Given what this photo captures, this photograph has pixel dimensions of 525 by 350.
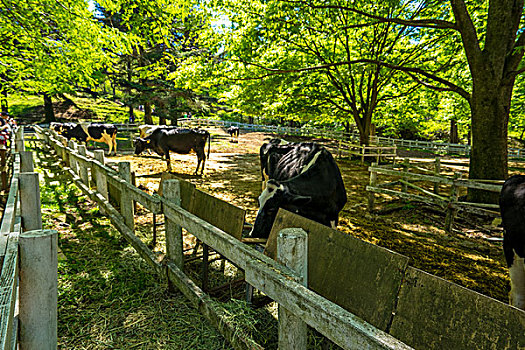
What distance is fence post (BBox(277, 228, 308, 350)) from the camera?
1.74m

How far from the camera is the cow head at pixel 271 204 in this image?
11.3ft

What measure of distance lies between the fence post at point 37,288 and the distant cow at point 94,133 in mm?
15309

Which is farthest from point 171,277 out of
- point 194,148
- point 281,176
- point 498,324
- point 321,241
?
point 194,148

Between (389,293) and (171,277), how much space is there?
242cm

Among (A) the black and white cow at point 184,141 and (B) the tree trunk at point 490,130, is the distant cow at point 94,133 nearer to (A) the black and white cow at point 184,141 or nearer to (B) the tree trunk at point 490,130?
(A) the black and white cow at point 184,141

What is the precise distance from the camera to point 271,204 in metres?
3.54

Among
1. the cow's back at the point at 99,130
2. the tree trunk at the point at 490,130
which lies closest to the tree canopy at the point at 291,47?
the tree trunk at the point at 490,130

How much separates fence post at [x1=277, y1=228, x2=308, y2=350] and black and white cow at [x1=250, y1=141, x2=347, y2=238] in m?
1.62

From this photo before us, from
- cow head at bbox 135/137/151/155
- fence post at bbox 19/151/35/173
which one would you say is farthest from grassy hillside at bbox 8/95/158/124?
fence post at bbox 19/151/35/173

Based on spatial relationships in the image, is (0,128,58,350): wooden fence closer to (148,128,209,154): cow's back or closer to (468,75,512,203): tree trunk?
(468,75,512,203): tree trunk

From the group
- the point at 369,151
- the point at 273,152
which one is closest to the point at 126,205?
the point at 273,152

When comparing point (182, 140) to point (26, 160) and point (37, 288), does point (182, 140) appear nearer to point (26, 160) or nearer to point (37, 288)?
point (26, 160)

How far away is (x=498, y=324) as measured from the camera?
4.29 feet

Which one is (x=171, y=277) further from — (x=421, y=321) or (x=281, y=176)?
(x=281, y=176)
